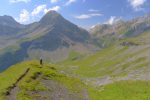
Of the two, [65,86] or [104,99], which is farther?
[65,86]

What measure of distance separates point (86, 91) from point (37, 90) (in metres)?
16.9

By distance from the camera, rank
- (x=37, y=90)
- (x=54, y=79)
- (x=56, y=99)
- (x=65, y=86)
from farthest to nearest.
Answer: (x=54, y=79)
(x=65, y=86)
(x=37, y=90)
(x=56, y=99)

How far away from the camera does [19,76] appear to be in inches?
2987

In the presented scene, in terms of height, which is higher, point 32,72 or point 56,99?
point 32,72

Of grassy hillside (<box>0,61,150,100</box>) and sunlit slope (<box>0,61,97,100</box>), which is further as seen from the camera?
grassy hillside (<box>0,61,150,100</box>)

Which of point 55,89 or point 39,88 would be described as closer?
point 39,88

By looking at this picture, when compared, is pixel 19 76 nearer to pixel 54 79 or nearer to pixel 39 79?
pixel 39 79

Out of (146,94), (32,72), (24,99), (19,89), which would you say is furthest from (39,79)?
(146,94)

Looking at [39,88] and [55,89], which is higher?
[39,88]

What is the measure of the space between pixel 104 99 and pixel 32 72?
75.1 ft

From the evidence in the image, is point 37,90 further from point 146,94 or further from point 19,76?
point 146,94

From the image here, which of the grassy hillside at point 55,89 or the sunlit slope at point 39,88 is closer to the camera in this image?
the sunlit slope at point 39,88

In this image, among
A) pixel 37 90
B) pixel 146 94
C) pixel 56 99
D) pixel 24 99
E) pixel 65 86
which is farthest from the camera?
pixel 65 86

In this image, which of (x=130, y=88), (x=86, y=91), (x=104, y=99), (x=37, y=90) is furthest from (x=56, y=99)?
(x=130, y=88)
